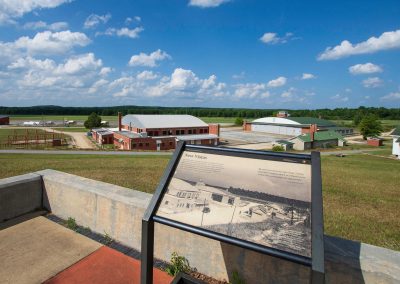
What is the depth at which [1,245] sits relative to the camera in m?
4.35

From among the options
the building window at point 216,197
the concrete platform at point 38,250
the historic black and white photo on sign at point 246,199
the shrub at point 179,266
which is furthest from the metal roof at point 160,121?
the building window at point 216,197

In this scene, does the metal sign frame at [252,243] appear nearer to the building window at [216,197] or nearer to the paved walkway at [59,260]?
the building window at [216,197]

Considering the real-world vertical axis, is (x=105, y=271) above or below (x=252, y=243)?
below

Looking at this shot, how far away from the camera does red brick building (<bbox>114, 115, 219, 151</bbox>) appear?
41.4m

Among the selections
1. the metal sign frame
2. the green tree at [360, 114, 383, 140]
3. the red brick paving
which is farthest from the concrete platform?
the green tree at [360, 114, 383, 140]

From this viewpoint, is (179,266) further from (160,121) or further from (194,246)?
(160,121)

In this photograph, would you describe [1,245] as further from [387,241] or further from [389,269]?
[387,241]

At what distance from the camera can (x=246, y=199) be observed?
2674 millimetres

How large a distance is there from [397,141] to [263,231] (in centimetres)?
4303

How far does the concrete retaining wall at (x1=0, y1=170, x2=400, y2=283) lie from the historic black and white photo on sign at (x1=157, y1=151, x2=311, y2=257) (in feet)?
2.86

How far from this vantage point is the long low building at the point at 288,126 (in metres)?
70.0

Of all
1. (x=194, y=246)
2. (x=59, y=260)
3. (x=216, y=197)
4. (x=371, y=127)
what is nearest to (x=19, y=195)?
(x=59, y=260)

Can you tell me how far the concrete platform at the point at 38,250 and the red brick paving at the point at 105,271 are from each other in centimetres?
15

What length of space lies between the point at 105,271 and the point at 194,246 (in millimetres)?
1347
